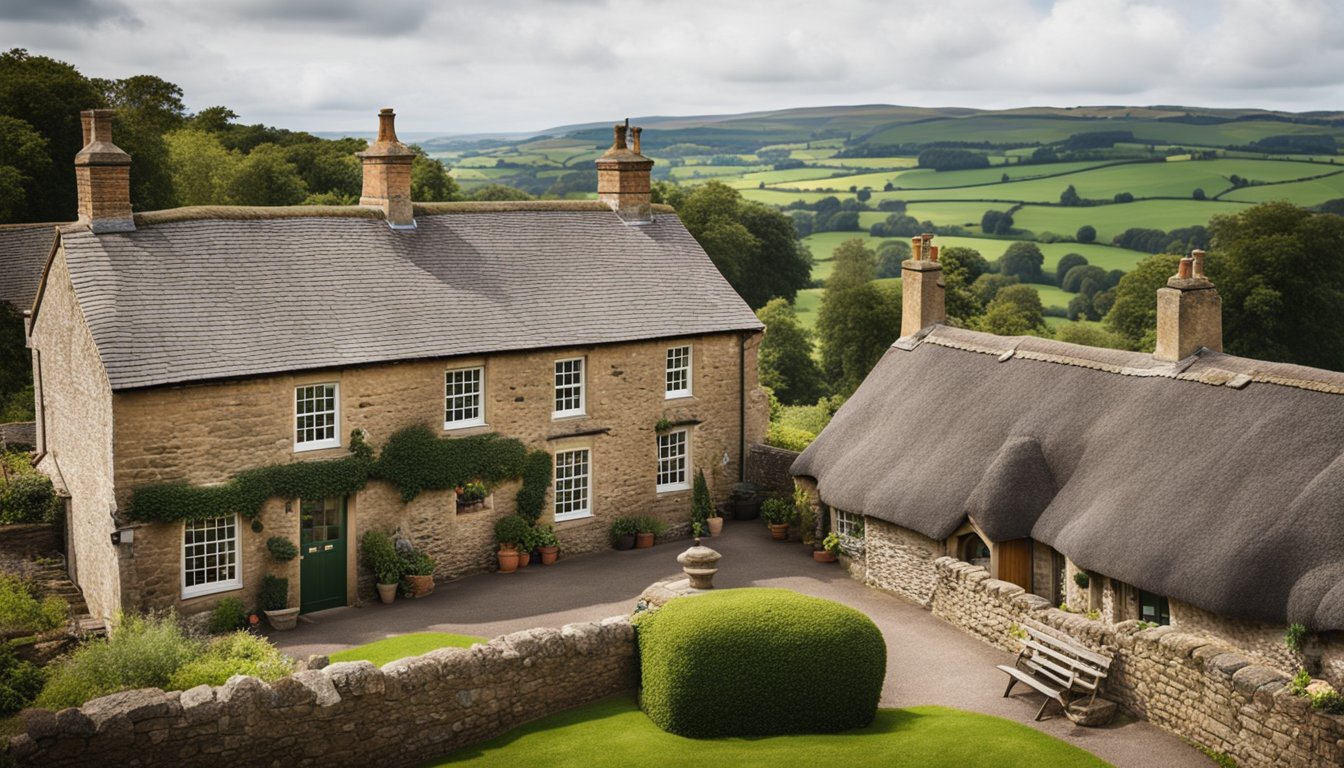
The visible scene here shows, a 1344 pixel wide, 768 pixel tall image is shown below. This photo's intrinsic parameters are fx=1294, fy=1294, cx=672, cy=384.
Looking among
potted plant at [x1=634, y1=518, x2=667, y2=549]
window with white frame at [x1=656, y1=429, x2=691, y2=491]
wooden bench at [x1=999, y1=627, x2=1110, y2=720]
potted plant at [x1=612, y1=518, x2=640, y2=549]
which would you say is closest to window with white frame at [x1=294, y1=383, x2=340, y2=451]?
potted plant at [x1=612, y1=518, x2=640, y2=549]

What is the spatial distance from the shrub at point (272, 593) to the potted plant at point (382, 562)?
172 centimetres

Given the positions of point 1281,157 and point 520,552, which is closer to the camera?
point 520,552

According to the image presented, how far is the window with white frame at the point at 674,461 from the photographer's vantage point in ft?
95.6

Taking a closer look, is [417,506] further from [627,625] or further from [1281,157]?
[1281,157]

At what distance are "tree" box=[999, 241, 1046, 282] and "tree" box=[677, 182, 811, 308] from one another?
612 inches

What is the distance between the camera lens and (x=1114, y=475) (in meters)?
21.4

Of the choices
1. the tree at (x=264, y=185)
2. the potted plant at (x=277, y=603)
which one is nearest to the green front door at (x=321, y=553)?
the potted plant at (x=277, y=603)

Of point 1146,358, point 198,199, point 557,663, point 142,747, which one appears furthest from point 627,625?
point 198,199

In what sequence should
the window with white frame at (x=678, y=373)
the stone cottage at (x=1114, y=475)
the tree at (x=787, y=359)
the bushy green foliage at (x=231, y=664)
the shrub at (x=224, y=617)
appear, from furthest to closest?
the tree at (x=787, y=359) < the window with white frame at (x=678, y=373) < the shrub at (x=224, y=617) < the stone cottage at (x=1114, y=475) < the bushy green foliage at (x=231, y=664)

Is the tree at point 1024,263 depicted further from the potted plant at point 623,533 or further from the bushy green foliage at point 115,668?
the bushy green foliage at point 115,668

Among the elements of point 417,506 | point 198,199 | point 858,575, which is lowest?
point 858,575

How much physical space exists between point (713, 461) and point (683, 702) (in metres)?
12.7

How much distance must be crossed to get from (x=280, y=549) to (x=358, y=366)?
3.57 m

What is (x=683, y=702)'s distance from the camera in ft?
57.6
